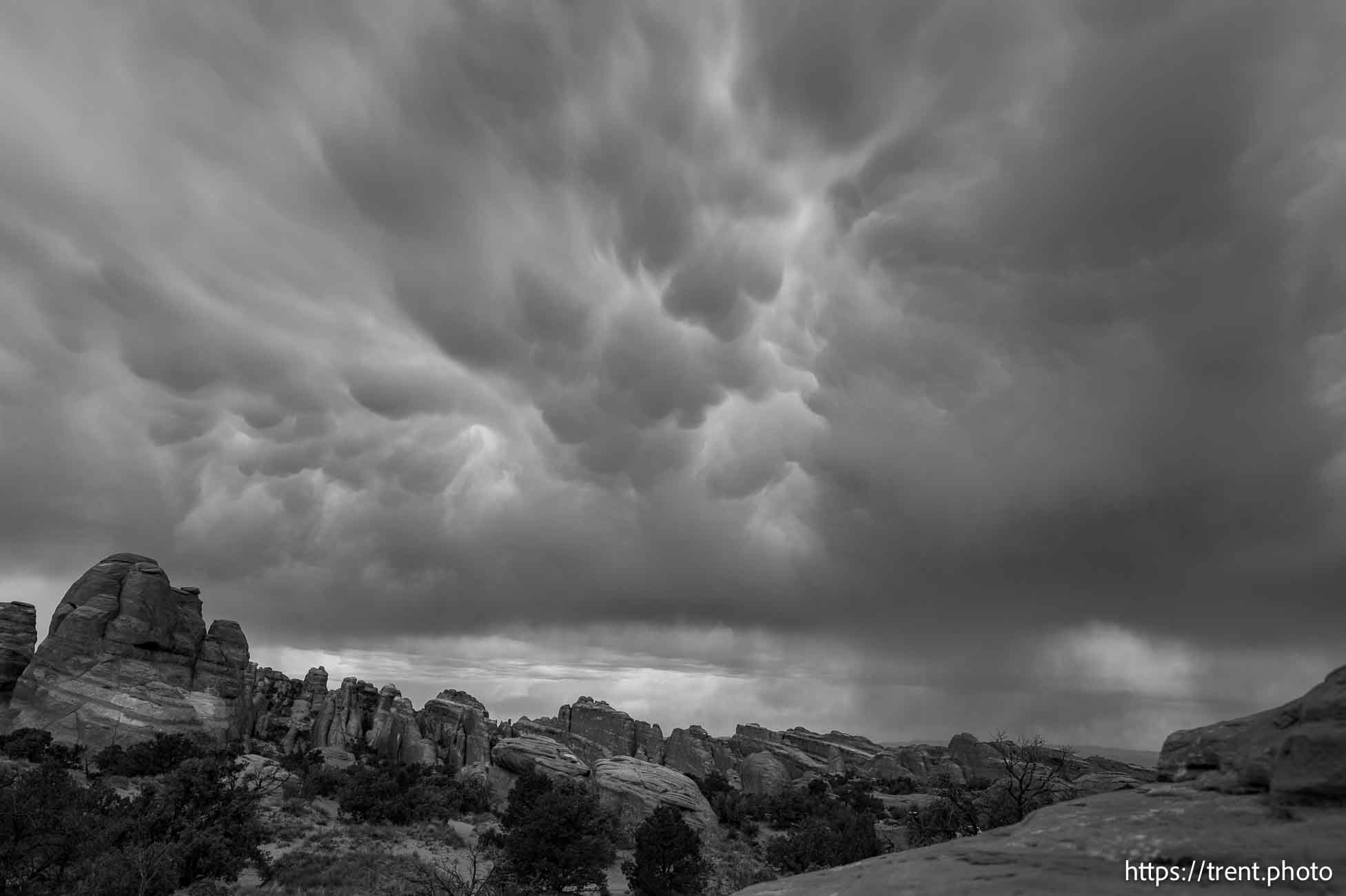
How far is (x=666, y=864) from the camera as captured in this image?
38.0 meters

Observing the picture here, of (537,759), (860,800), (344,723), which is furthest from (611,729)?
(537,759)

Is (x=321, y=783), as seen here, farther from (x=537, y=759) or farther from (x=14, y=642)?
(x=14, y=642)

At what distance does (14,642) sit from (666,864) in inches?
4891

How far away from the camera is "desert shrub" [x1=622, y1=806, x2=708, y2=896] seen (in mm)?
36688

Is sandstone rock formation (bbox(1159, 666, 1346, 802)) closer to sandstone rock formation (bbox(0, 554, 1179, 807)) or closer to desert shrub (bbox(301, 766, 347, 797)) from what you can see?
sandstone rock formation (bbox(0, 554, 1179, 807))

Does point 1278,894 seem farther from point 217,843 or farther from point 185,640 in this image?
point 185,640

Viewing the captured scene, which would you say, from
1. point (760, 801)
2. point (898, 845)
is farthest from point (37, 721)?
point (898, 845)

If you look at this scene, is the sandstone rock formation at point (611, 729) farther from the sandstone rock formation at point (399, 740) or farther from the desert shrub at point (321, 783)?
the desert shrub at point (321, 783)

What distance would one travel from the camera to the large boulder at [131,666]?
91125mm

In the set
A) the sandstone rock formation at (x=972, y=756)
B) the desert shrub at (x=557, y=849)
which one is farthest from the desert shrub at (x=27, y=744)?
the sandstone rock formation at (x=972, y=756)

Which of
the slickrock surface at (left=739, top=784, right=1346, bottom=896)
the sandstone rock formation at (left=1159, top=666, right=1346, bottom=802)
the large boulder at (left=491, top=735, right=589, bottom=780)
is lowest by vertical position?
A: the large boulder at (left=491, top=735, right=589, bottom=780)

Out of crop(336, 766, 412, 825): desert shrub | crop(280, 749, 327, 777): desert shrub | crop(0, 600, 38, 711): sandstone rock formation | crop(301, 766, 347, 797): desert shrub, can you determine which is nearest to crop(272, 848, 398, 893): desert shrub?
crop(336, 766, 412, 825): desert shrub

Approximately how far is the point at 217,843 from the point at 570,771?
4652cm

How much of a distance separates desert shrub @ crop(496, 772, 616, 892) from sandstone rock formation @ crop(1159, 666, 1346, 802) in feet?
108
